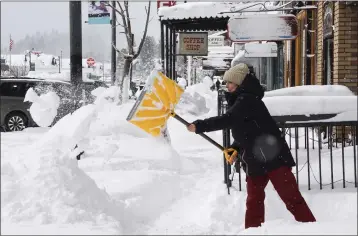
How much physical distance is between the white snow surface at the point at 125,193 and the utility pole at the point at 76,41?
2.09 m

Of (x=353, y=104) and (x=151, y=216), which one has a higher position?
(x=353, y=104)

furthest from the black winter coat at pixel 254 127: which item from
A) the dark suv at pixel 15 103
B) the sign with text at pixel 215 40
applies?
the sign with text at pixel 215 40

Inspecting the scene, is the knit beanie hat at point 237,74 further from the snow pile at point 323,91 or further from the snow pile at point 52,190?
the snow pile at point 323,91

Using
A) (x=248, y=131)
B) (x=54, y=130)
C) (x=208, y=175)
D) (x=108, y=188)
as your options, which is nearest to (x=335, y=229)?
(x=248, y=131)

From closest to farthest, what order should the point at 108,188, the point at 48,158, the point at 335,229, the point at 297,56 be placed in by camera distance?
the point at 335,229, the point at 48,158, the point at 108,188, the point at 297,56

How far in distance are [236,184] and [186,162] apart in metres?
2.45

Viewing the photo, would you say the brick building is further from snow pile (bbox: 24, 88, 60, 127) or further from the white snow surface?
snow pile (bbox: 24, 88, 60, 127)

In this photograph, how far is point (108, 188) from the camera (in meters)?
6.05

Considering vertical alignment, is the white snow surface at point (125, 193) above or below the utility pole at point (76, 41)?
below

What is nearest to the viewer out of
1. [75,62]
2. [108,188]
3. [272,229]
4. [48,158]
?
[272,229]

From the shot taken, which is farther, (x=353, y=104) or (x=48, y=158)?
(x=353, y=104)

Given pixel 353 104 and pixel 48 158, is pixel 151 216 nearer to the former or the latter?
pixel 48 158

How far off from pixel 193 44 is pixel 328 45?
6.69 meters

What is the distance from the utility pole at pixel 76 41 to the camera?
10.6m
